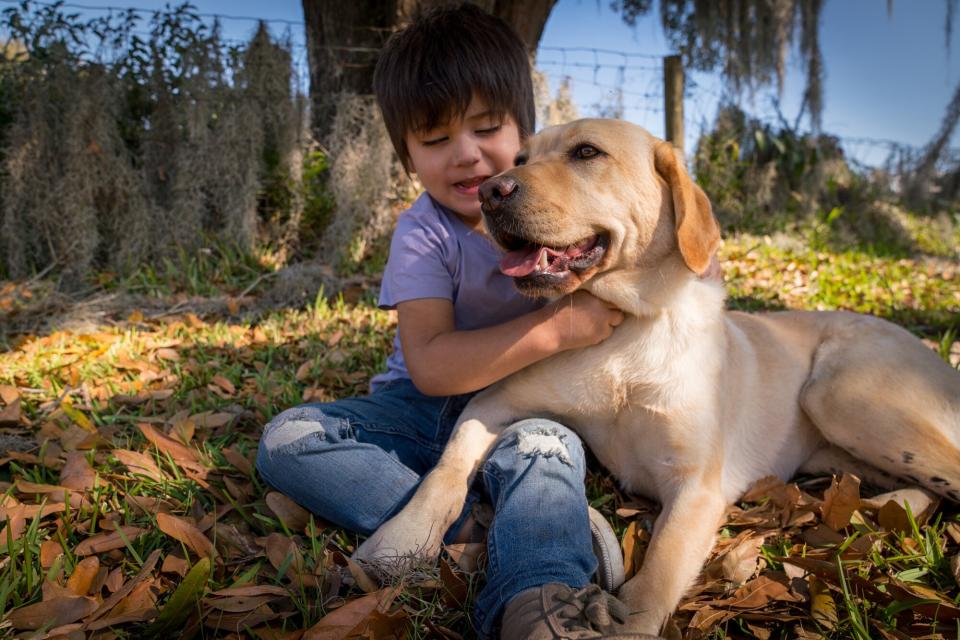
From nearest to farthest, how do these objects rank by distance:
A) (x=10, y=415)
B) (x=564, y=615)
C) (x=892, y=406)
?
(x=564, y=615) < (x=892, y=406) < (x=10, y=415)

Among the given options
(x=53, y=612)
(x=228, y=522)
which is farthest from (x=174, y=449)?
(x=53, y=612)

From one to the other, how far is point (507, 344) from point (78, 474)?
1.66 meters

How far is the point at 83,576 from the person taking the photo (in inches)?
69.3

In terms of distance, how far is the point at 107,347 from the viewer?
13.1 feet

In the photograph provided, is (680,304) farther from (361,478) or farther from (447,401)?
(361,478)

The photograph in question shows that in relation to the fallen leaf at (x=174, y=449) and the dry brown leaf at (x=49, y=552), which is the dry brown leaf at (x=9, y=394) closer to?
the fallen leaf at (x=174, y=449)

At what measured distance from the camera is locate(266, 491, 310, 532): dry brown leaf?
7.02 feet

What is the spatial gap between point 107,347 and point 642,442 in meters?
3.43

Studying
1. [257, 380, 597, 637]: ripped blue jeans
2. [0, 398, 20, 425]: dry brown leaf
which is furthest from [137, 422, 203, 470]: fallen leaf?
[0, 398, 20, 425]: dry brown leaf

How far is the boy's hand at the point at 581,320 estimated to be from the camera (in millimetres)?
2232

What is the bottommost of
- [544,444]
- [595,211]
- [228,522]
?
[228,522]

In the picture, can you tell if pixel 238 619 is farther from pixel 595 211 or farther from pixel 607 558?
pixel 595 211

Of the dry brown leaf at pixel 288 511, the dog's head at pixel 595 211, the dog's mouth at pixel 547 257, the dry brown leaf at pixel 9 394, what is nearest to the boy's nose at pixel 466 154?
the dog's head at pixel 595 211

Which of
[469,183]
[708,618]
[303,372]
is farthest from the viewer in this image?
[303,372]
